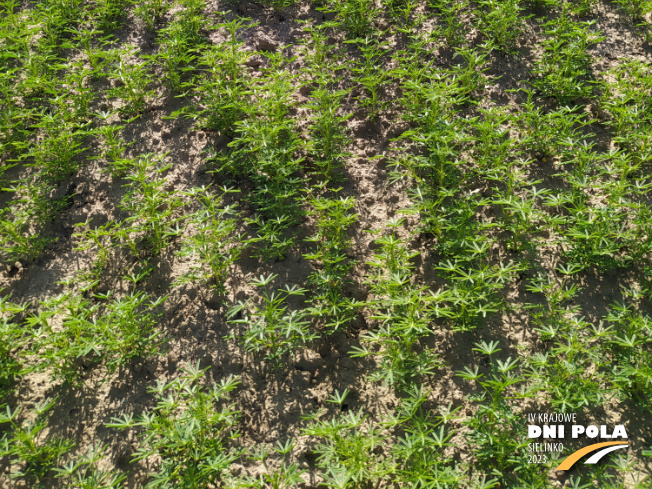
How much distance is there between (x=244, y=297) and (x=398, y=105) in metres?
2.29

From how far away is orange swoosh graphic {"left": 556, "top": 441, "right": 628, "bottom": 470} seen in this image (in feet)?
8.52

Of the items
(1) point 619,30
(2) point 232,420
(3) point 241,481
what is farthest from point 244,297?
(1) point 619,30

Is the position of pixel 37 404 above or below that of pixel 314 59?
below

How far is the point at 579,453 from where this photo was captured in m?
2.63

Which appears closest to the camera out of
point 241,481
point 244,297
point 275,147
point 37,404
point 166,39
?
point 241,481

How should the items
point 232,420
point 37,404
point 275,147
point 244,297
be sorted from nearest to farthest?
point 232,420 → point 37,404 → point 244,297 → point 275,147

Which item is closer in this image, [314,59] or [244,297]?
[244,297]

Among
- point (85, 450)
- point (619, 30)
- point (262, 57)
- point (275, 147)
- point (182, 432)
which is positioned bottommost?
point (85, 450)

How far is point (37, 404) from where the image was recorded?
295cm

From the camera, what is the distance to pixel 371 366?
10.0 feet

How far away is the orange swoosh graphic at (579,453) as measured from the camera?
2596 mm

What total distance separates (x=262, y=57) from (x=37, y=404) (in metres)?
3.56

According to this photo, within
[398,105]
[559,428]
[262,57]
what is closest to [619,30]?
[398,105]

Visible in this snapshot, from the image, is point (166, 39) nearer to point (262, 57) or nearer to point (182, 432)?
point (262, 57)
